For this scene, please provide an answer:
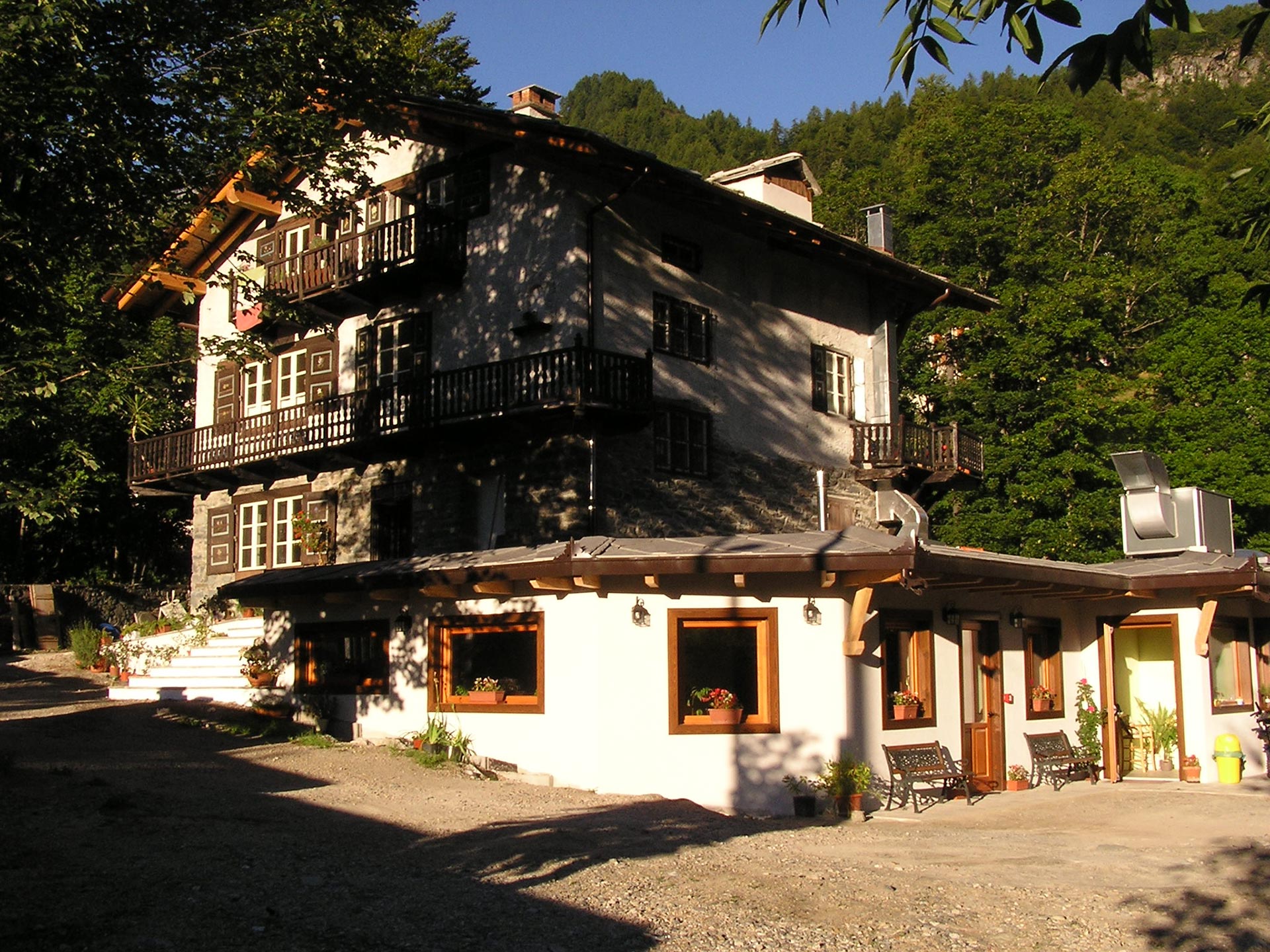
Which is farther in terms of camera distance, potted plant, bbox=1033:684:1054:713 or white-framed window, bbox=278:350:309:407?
white-framed window, bbox=278:350:309:407

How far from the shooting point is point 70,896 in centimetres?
784

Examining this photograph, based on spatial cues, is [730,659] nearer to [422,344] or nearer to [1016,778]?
[1016,778]

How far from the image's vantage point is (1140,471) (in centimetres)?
2016

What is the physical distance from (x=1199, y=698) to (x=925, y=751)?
18.1 ft

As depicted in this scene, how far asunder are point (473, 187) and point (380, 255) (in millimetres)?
2150

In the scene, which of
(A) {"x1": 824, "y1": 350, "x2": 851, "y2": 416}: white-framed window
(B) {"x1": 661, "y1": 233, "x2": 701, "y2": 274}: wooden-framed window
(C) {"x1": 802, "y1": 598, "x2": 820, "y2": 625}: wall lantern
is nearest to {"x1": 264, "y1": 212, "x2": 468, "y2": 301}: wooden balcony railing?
(B) {"x1": 661, "y1": 233, "x2": 701, "y2": 274}: wooden-framed window

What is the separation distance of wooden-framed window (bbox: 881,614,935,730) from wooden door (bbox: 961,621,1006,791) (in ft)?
2.77

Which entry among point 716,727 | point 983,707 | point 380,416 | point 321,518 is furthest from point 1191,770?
point 321,518

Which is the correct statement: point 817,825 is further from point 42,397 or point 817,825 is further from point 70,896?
point 42,397

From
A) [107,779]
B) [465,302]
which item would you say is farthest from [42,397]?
[465,302]

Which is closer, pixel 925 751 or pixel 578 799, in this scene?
pixel 578 799

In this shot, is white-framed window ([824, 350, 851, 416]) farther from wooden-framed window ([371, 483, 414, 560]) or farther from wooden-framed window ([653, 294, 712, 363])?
wooden-framed window ([371, 483, 414, 560])

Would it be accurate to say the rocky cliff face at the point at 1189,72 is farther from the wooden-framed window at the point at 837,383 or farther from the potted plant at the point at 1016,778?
the potted plant at the point at 1016,778

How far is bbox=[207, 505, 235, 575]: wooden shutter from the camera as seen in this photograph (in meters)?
27.8
